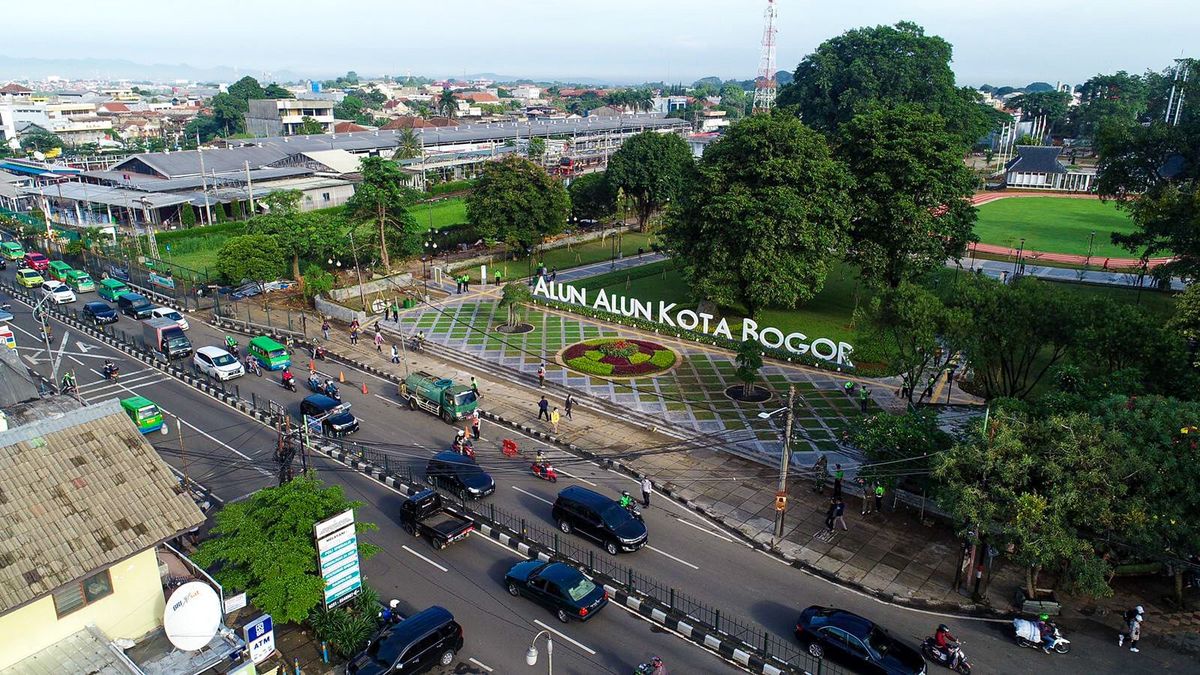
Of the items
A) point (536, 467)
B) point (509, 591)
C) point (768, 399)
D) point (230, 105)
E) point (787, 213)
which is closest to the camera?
point (509, 591)

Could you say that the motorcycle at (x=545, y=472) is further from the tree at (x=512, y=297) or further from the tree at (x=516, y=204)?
the tree at (x=516, y=204)

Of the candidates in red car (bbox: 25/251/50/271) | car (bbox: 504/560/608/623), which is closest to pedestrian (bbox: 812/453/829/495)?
car (bbox: 504/560/608/623)

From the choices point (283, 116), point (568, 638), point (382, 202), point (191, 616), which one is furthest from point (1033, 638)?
point (283, 116)

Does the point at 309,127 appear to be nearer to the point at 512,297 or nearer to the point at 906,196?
the point at 512,297

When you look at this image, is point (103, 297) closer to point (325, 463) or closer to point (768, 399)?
point (325, 463)

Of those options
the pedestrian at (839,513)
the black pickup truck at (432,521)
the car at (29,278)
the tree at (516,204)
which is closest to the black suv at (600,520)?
the black pickup truck at (432,521)

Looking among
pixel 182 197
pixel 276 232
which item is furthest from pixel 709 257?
Answer: pixel 182 197
